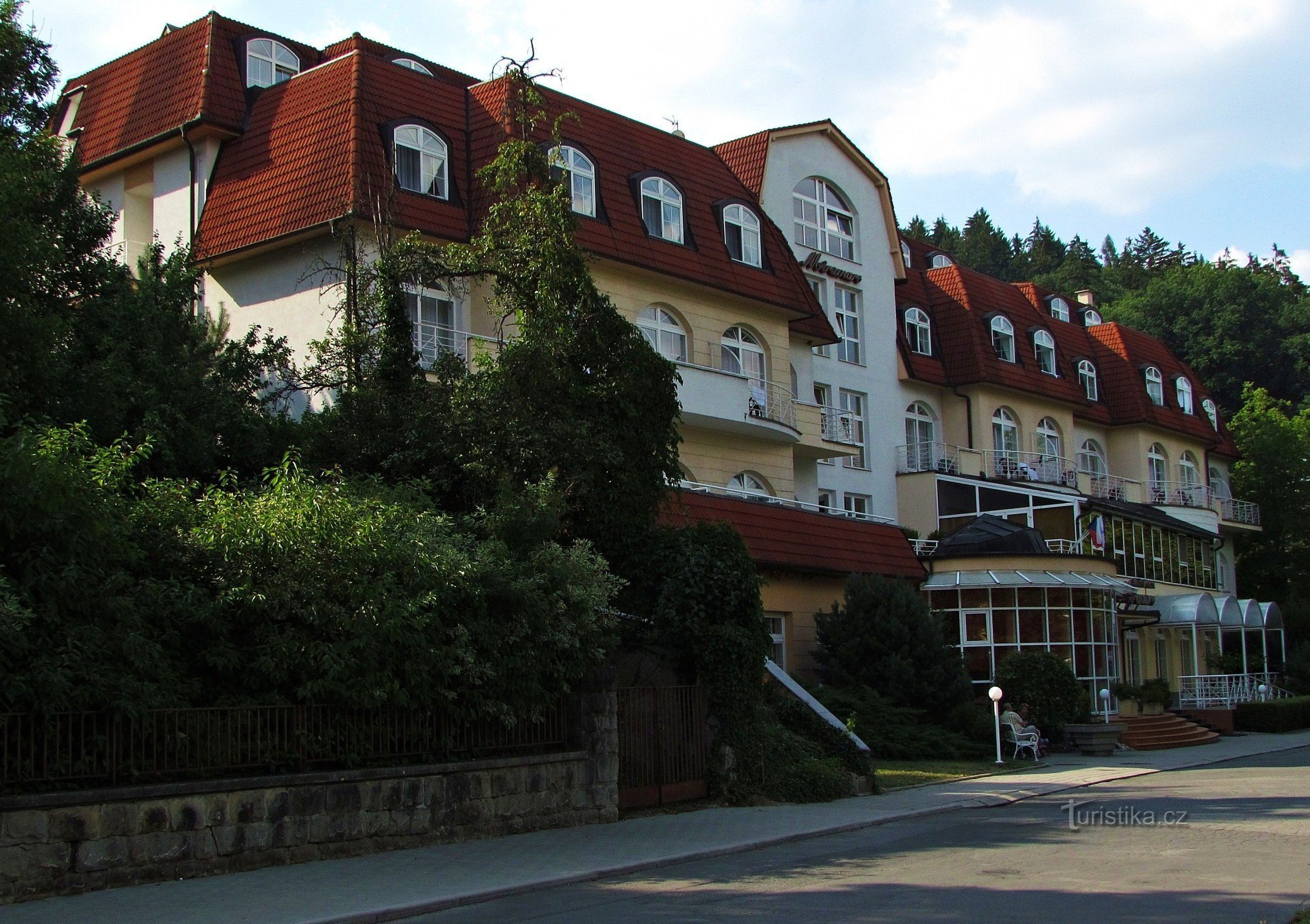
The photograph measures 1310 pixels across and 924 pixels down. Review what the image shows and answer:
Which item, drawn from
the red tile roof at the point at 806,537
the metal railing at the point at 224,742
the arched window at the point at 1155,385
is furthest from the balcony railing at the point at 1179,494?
the metal railing at the point at 224,742

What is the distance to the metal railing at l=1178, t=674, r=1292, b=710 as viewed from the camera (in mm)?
40688

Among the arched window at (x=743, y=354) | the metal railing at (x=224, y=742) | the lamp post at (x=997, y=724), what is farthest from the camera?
the arched window at (x=743, y=354)

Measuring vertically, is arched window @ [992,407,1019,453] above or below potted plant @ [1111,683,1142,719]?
above

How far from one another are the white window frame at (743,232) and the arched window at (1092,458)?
22.1m

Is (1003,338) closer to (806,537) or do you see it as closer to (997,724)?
(806,537)

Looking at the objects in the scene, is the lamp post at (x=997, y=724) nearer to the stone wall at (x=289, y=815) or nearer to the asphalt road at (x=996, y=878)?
A: the asphalt road at (x=996, y=878)

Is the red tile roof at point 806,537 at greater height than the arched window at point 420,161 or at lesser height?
lesser

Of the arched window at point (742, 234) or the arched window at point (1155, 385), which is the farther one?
the arched window at point (1155, 385)

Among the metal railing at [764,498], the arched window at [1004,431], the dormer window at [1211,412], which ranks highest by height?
the dormer window at [1211,412]

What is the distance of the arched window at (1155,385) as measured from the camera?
185 ft

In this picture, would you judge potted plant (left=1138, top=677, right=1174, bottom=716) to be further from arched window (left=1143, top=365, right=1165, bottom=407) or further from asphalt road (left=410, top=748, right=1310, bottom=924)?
arched window (left=1143, top=365, right=1165, bottom=407)

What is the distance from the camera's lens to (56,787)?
1131 centimetres

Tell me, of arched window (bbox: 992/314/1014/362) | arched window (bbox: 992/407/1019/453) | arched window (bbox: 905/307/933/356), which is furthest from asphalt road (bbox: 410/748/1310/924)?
arched window (bbox: 992/314/1014/362)

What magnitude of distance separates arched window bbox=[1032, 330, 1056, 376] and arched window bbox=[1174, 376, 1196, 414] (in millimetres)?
10671
